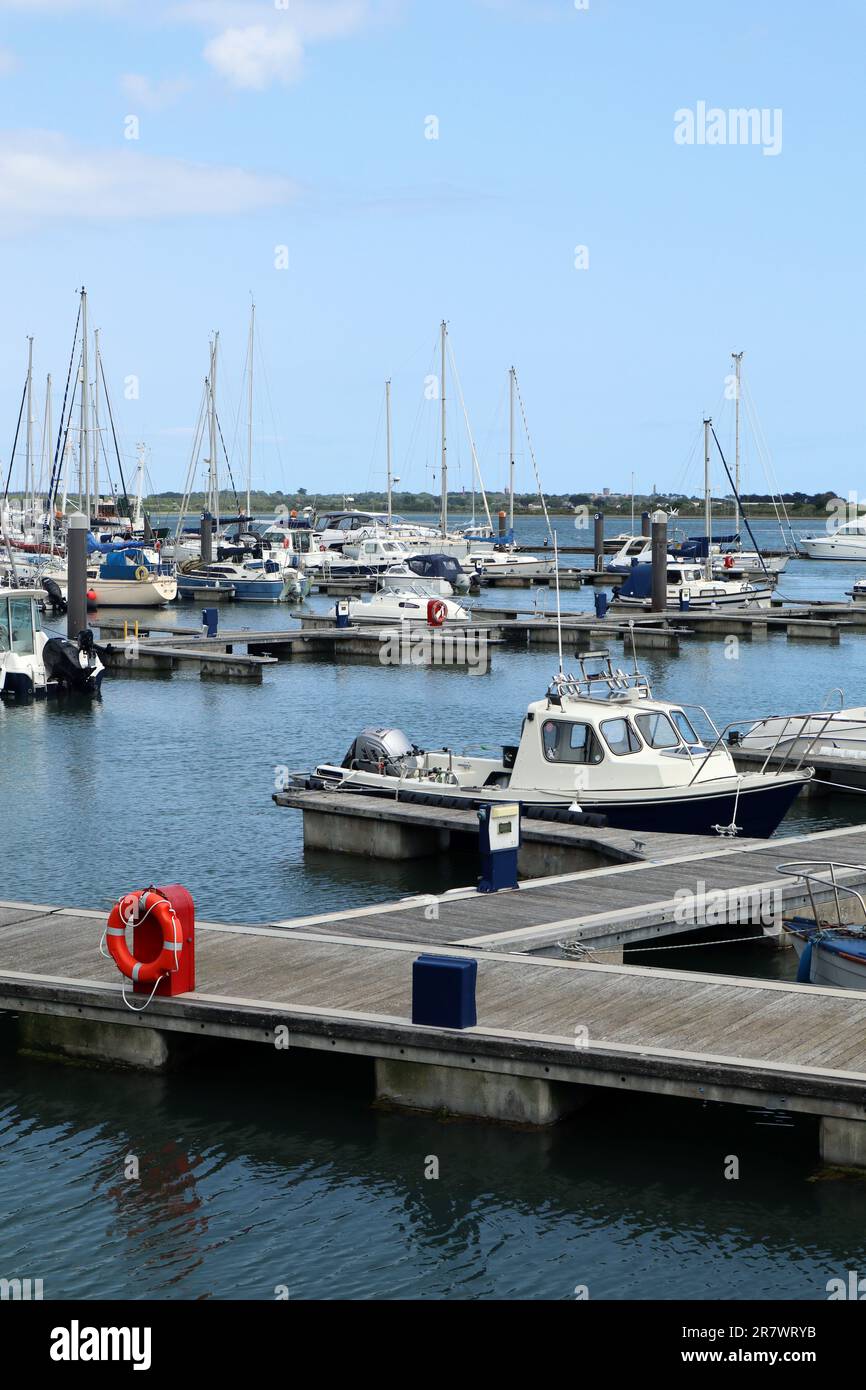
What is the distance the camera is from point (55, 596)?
69750 mm

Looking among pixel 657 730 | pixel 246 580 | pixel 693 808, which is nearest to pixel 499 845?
pixel 693 808

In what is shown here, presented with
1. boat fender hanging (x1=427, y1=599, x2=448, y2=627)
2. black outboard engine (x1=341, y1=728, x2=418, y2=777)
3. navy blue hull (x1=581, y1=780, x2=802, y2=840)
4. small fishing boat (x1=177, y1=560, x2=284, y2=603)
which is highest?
small fishing boat (x1=177, y1=560, x2=284, y2=603)

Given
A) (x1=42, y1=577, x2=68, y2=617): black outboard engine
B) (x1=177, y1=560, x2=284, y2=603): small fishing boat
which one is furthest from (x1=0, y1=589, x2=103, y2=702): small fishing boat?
(x1=177, y1=560, x2=284, y2=603): small fishing boat

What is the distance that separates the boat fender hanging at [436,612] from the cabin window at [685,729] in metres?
37.2

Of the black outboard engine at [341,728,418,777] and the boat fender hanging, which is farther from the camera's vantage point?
the boat fender hanging

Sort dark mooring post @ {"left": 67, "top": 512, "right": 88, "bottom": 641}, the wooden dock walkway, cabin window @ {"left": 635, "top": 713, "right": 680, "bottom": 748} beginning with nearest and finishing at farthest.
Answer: the wooden dock walkway < cabin window @ {"left": 635, "top": 713, "right": 680, "bottom": 748} < dark mooring post @ {"left": 67, "top": 512, "right": 88, "bottom": 641}

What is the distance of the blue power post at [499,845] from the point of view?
19.0m

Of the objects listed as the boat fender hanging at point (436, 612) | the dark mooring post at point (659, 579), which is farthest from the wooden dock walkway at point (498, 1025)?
the dark mooring post at point (659, 579)

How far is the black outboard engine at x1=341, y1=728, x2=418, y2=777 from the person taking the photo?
88.4 ft

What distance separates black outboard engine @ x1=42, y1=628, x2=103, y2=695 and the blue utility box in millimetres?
32506

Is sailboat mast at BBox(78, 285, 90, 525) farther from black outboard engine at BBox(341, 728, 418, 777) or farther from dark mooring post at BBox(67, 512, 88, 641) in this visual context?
black outboard engine at BBox(341, 728, 418, 777)

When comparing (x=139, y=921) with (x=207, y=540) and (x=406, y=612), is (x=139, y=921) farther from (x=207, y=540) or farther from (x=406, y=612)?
(x=207, y=540)

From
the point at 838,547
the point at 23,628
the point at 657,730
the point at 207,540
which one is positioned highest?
the point at 207,540

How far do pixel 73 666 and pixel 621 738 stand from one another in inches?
950
